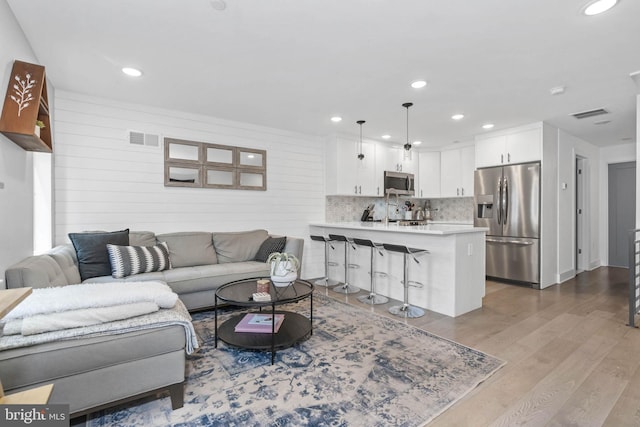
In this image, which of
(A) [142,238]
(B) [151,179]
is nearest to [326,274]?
(A) [142,238]

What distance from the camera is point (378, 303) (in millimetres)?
3939

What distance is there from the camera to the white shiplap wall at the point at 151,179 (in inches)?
139

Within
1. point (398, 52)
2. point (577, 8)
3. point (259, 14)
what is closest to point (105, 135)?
point (259, 14)

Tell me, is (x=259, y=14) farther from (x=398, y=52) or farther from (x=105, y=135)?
(x=105, y=135)

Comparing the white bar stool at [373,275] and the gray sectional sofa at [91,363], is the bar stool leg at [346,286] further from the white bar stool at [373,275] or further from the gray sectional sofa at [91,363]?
the gray sectional sofa at [91,363]

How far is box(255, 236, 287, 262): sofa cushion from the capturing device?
4198mm

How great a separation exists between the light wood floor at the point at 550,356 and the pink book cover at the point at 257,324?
1.37 m

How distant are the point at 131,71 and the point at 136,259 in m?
1.86

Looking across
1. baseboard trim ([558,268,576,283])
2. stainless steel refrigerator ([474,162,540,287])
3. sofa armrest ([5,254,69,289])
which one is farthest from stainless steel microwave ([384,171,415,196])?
sofa armrest ([5,254,69,289])

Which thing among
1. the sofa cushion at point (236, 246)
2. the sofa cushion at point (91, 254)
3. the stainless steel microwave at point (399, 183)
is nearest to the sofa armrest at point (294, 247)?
the sofa cushion at point (236, 246)

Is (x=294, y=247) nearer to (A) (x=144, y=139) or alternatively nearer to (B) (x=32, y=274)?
(A) (x=144, y=139)

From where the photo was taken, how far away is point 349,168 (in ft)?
17.7

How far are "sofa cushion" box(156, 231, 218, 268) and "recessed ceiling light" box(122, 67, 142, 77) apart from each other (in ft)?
6.06

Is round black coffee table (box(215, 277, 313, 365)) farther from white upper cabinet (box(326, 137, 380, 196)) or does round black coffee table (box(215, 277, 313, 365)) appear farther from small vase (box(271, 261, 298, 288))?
white upper cabinet (box(326, 137, 380, 196))
